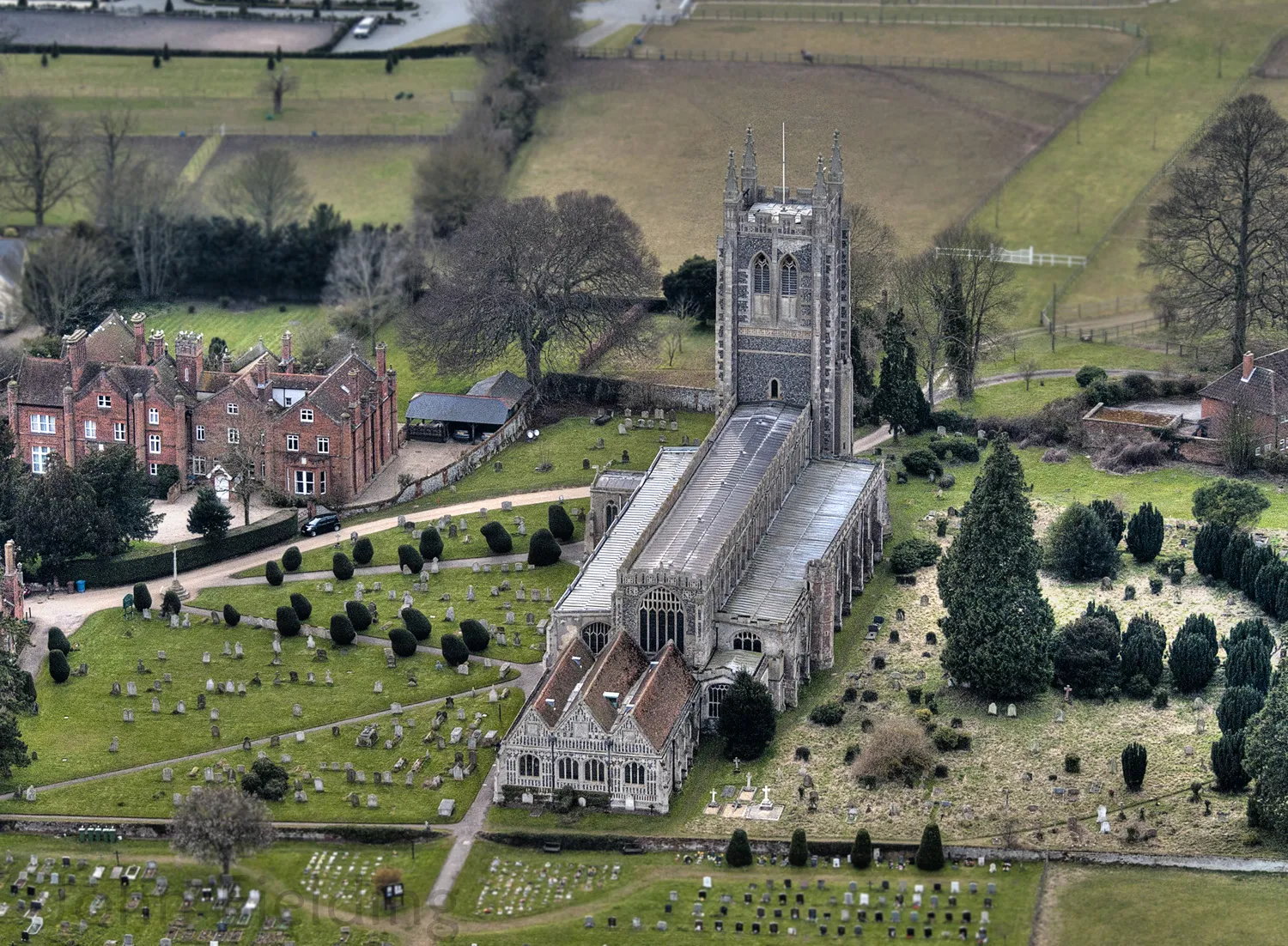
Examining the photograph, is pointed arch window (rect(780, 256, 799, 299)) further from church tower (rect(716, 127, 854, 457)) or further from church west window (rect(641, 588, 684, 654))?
church west window (rect(641, 588, 684, 654))

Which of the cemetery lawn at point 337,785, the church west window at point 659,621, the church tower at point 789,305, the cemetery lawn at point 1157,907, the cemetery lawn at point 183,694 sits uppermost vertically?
the church tower at point 789,305

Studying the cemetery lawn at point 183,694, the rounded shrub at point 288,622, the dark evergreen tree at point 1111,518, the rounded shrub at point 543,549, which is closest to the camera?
the cemetery lawn at point 183,694

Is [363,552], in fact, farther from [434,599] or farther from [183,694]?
[183,694]

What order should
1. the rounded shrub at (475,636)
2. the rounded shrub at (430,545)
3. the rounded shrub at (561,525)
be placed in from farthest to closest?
the rounded shrub at (561,525)
the rounded shrub at (430,545)
the rounded shrub at (475,636)

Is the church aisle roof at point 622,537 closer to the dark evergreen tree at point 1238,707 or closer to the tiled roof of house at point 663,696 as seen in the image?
the tiled roof of house at point 663,696

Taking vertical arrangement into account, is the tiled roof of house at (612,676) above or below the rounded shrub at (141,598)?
below

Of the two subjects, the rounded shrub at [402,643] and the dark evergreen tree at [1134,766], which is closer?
the dark evergreen tree at [1134,766]

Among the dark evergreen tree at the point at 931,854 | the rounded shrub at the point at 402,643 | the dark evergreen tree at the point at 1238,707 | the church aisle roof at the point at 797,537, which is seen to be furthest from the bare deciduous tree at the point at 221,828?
the dark evergreen tree at the point at 1238,707

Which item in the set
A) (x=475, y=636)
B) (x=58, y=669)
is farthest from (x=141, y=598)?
(x=475, y=636)
